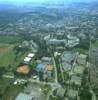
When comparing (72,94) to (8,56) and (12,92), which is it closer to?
(12,92)

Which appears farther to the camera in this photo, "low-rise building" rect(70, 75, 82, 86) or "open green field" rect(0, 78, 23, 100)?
"low-rise building" rect(70, 75, 82, 86)

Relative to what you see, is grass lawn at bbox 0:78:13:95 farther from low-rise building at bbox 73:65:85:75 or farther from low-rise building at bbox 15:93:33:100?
low-rise building at bbox 73:65:85:75

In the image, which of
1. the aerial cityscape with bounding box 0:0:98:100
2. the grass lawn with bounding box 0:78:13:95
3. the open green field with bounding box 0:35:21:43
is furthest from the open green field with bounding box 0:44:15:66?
the grass lawn with bounding box 0:78:13:95

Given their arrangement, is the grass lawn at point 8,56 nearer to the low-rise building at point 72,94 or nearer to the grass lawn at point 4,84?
the grass lawn at point 4,84

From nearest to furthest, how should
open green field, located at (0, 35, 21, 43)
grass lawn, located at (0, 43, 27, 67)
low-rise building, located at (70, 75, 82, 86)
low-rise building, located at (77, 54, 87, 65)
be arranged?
low-rise building, located at (70, 75, 82, 86), low-rise building, located at (77, 54, 87, 65), grass lawn, located at (0, 43, 27, 67), open green field, located at (0, 35, 21, 43)

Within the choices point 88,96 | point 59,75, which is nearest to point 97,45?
point 59,75

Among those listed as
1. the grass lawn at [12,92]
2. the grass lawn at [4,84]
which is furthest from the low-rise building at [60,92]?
the grass lawn at [4,84]

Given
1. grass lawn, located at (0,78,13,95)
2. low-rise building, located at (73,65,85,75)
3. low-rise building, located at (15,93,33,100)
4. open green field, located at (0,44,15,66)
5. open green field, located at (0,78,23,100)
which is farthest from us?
open green field, located at (0,44,15,66)

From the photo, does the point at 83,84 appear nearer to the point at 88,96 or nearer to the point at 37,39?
the point at 88,96

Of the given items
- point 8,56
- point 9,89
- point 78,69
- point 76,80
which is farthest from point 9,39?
point 76,80
